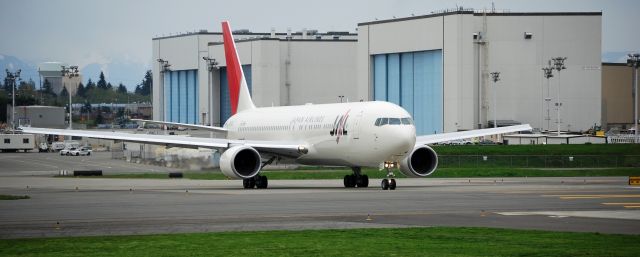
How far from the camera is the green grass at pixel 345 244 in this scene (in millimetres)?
22766

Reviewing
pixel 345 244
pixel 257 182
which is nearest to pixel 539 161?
pixel 257 182

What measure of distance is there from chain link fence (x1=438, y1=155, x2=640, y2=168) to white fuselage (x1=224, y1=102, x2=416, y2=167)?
28.1m

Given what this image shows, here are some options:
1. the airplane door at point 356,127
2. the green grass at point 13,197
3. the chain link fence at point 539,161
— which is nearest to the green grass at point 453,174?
the chain link fence at point 539,161

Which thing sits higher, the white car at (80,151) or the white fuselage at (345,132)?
the white fuselage at (345,132)

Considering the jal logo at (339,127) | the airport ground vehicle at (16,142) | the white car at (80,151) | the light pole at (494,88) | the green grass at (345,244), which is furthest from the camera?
the airport ground vehicle at (16,142)

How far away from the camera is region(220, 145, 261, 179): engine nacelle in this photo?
52438mm

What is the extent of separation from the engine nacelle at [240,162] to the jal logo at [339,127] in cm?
383

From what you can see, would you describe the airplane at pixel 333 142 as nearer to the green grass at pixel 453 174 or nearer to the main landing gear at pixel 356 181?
the main landing gear at pixel 356 181

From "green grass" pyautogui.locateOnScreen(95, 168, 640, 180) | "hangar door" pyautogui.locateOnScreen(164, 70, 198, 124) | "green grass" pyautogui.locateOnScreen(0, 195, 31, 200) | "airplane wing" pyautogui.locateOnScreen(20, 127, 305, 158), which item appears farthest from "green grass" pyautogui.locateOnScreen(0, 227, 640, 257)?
"hangar door" pyautogui.locateOnScreen(164, 70, 198, 124)

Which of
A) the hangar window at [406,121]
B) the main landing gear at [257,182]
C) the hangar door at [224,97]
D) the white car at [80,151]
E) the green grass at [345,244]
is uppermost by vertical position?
the hangar door at [224,97]

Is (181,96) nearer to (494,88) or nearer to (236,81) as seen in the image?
(494,88)

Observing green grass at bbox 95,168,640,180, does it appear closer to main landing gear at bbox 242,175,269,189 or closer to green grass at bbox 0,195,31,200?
main landing gear at bbox 242,175,269,189

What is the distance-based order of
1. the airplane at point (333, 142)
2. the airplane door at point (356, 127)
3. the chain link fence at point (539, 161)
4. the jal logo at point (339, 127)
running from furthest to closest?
1. the chain link fence at point (539, 161)
2. the jal logo at point (339, 127)
3. the airplane door at point (356, 127)
4. the airplane at point (333, 142)

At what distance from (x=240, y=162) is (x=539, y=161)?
3980cm
